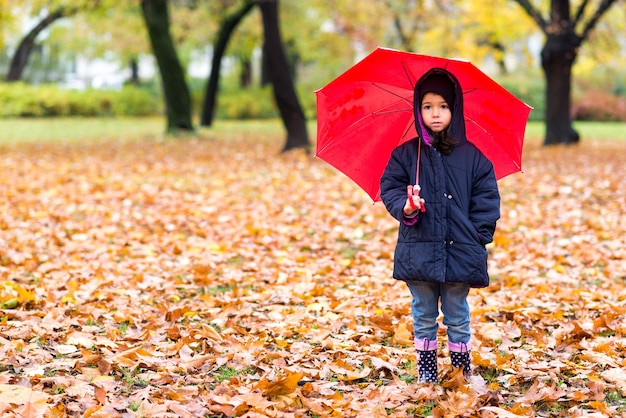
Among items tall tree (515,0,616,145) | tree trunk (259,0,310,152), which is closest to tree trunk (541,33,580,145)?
tall tree (515,0,616,145)

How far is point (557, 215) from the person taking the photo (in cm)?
978

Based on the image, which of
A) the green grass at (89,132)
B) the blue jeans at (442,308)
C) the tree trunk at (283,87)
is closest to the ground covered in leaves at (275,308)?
the blue jeans at (442,308)

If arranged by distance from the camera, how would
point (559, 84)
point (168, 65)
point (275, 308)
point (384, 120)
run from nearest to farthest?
point (384, 120) → point (275, 308) → point (559, 84) → point (168, 65)

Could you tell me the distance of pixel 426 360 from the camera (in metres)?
4.13

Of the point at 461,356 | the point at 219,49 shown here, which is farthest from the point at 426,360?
the point at 219,49

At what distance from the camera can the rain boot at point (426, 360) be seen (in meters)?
4.11

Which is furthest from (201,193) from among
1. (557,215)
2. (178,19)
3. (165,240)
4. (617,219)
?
(178,19)

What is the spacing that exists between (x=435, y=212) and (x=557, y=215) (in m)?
6.42

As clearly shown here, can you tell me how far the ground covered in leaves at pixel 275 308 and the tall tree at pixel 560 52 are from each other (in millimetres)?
7250

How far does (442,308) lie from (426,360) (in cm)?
29

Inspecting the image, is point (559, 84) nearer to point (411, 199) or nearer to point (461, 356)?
point (461, 356)

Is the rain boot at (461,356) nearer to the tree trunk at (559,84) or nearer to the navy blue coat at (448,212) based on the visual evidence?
the navy blue coat at (448,212)

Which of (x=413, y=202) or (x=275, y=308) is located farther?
(x=275, y=308)

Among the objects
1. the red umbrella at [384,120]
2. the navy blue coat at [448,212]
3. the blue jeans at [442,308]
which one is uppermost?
the red umbrella at [384,120]
